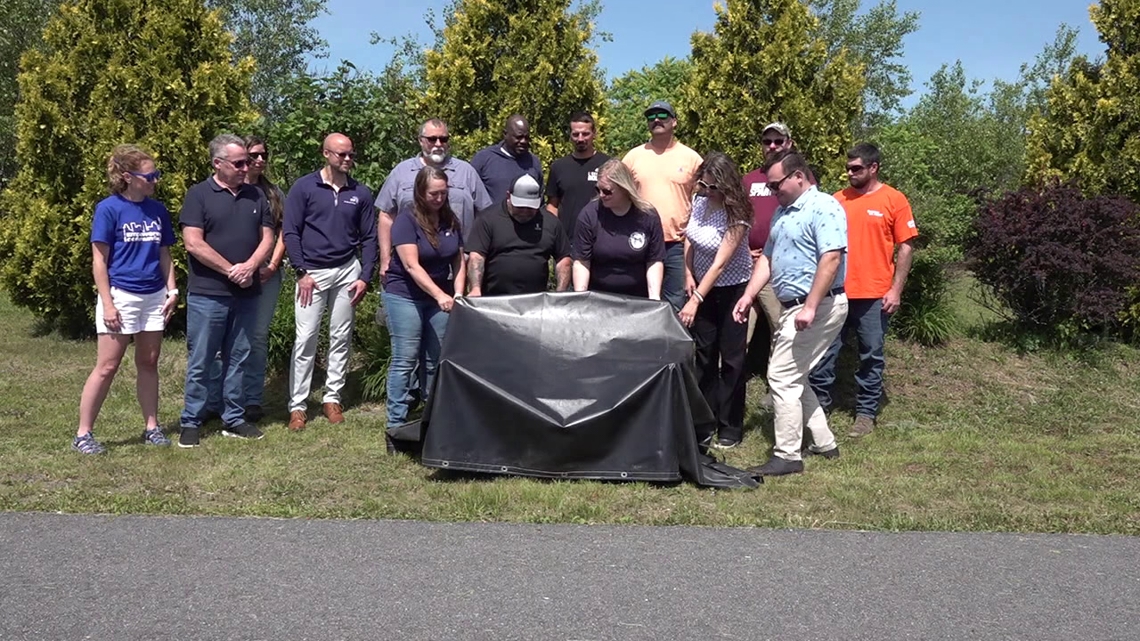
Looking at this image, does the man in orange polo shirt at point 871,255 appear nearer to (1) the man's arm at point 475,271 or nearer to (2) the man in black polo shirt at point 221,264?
(1) the man's arm at point 475,271

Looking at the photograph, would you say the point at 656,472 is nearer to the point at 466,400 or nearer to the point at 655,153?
the point at 466,400

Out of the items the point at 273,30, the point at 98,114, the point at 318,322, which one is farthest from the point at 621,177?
the point at 273,30

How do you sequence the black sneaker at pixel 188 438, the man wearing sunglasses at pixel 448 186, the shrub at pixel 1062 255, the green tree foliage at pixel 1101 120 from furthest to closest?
the green tree foliage at pixel 1101 120 < the shrub at pixel 1062 255 < the man wearing sunglasses at pixel 448 186 < the black sneaker at pixel 188 438

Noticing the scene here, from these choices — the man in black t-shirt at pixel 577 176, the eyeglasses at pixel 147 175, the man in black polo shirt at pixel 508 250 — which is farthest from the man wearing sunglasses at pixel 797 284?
the eyeglasses at pixel 147 175

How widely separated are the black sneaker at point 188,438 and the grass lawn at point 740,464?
0.28 feet

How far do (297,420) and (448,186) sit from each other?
6.53ft

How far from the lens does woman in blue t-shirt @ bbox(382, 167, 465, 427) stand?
22.1 ft

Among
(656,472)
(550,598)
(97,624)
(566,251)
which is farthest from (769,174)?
(97,624)

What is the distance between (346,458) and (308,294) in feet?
4.61

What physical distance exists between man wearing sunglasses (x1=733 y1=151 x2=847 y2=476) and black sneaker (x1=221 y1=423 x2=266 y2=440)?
11.1 ft

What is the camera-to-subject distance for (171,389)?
8805 mm

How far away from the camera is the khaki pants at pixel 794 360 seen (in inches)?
248

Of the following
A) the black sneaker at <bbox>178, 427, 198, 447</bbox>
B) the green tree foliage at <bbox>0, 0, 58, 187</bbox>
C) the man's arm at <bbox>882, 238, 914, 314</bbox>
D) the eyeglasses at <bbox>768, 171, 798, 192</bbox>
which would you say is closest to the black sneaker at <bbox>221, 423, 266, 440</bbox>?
the black sneaker at <bbox>178, 427, 198, 447</bbox>

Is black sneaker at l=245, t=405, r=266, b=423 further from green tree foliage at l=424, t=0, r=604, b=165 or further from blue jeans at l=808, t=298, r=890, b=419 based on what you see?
blue jeans at l=808, t=298, r=890, b=419
